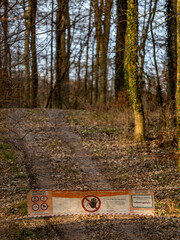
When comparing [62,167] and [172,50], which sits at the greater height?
[172,50]

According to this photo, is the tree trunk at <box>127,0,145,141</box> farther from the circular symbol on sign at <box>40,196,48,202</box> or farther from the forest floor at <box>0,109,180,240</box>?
the circular symbol on sign at <box>40,196,48,202</box>

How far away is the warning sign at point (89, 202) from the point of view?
18.0 feet

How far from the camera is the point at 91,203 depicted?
5598 mm

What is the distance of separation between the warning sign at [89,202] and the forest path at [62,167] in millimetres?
276

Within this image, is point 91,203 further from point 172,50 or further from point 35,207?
point 172,50

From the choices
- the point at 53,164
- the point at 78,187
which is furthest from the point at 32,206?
the point at 53,164

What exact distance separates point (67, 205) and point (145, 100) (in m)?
10.3

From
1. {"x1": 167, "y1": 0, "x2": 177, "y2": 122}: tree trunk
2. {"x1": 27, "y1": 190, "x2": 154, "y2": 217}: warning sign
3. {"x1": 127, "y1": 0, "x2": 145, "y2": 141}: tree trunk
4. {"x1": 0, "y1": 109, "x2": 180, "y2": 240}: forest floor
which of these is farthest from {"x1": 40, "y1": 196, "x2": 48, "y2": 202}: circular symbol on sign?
{"x1": 167, "y1": 0, "x2": 177, "y2": 122}: tree trunk

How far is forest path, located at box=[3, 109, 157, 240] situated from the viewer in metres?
5.24

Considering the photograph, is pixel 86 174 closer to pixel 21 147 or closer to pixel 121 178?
pixel 121 178

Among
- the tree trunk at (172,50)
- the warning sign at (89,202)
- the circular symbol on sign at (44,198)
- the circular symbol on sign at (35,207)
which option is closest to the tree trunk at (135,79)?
the tree trunk at (172,50)

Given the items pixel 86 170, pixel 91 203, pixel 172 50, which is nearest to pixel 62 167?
pixel 86 170

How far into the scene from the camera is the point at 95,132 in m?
13.5

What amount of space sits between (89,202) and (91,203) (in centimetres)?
5
